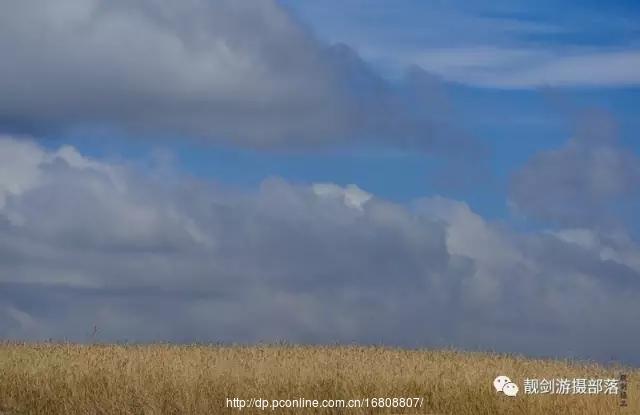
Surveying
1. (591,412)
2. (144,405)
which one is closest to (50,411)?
(144,405)

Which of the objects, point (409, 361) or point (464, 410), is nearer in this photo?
point (464, 410)

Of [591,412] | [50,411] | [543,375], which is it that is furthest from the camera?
[543,375]

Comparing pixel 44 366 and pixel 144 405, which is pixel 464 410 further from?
pixel 44 366

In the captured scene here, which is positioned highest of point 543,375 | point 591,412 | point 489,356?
point 489,356

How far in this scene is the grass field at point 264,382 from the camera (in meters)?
22.7

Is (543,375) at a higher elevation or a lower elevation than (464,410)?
higher

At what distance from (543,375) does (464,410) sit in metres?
5.72

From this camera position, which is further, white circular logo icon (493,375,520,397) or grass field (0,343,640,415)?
white circular logo icon (493,375,520,397)

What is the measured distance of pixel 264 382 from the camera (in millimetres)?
24391

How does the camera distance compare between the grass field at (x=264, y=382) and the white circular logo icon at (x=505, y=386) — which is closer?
the grass field at (x=264, y=382)

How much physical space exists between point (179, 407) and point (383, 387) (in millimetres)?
4739

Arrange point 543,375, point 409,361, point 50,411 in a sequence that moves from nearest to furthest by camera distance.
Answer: point 50,411
point 543,375
point 409,361

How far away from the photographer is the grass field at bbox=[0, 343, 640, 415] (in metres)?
22.7

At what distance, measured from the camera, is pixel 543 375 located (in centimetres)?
2738
